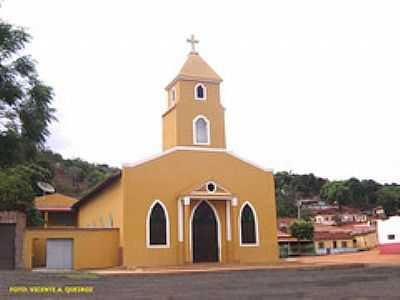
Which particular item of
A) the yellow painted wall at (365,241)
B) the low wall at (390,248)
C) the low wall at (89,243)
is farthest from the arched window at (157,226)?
the yellow painted wall at (365,241)

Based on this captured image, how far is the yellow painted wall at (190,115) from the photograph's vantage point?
27.7 meters

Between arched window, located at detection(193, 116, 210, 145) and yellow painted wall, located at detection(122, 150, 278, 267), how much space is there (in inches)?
30.0

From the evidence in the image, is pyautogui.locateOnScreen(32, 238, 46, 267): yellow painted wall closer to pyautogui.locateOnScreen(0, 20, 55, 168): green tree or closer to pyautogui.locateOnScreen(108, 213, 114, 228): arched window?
pyautogui.locateOnScreen(108, 213, 114, 228): arched window

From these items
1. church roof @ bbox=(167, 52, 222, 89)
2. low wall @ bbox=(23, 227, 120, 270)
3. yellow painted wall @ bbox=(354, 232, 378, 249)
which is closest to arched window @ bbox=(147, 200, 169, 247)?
low wall @ bbox=(23, 227, 120, 270)

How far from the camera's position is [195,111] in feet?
92.9

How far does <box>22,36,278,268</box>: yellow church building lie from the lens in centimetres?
2542

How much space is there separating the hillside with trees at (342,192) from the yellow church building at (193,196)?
247 ft

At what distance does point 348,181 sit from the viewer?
4582 inches

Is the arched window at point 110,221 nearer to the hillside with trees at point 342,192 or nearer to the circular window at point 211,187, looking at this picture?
the circular window at point 211,187

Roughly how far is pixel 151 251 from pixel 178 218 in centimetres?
204

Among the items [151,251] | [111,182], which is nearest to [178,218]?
[151,251]

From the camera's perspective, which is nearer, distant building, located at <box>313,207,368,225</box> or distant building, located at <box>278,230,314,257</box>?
distant building, located at <box>278,230,314,257</box>

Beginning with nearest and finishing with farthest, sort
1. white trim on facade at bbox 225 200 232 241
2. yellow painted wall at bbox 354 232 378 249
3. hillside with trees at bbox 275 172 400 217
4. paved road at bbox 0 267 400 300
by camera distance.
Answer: paved road at bbox 0 267 400 300 → white trim on facade at bbox 225 200 232 241 → yellow painted wall at bbox 354 232 378 249 → hillside with trees at bbox 275 172 400 217

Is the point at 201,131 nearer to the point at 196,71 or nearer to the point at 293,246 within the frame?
the point at 196,71
